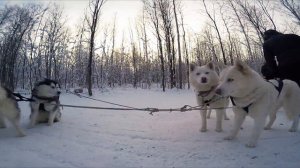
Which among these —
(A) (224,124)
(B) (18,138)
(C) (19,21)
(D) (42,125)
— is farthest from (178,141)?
(C) (19,21)

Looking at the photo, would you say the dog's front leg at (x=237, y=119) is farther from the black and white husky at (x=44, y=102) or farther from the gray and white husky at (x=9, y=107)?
the black and white husky at (x=44, y=102)

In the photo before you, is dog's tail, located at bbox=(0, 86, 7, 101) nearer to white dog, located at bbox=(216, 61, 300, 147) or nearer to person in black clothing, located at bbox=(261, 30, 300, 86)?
white dog, located at bbox=(216, 61, 300, 147)

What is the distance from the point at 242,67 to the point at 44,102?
4.30 m

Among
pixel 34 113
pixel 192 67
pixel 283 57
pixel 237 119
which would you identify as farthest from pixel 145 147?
pixel 283 57

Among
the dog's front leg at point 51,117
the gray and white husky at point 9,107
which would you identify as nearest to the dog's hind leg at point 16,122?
the gray and white husky at point 9,107

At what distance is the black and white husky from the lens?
6059 millimetres

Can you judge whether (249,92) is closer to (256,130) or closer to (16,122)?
(256,130)

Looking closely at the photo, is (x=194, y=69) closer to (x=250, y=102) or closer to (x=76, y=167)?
(x=250, y=102)

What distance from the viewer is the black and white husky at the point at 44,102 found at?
6.06 m

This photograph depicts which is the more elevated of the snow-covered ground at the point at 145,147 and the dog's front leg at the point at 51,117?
the dog's front leg at the point at 51,117

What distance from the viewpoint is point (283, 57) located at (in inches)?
235

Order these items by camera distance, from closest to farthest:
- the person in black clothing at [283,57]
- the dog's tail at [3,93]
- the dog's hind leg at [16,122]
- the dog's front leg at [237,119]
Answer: the dog's front leg at [237,119], the dog's tail at [3,93], the dog's hind leg at [16,122], the person in black clothing at [283,57]

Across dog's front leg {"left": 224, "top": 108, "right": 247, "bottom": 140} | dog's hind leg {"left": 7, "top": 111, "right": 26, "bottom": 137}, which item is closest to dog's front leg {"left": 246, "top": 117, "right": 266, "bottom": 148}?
dog's front leg {"left": 224, "top": 108, "right": 247, "bottom": 140}

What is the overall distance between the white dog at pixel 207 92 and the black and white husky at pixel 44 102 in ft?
10.3
